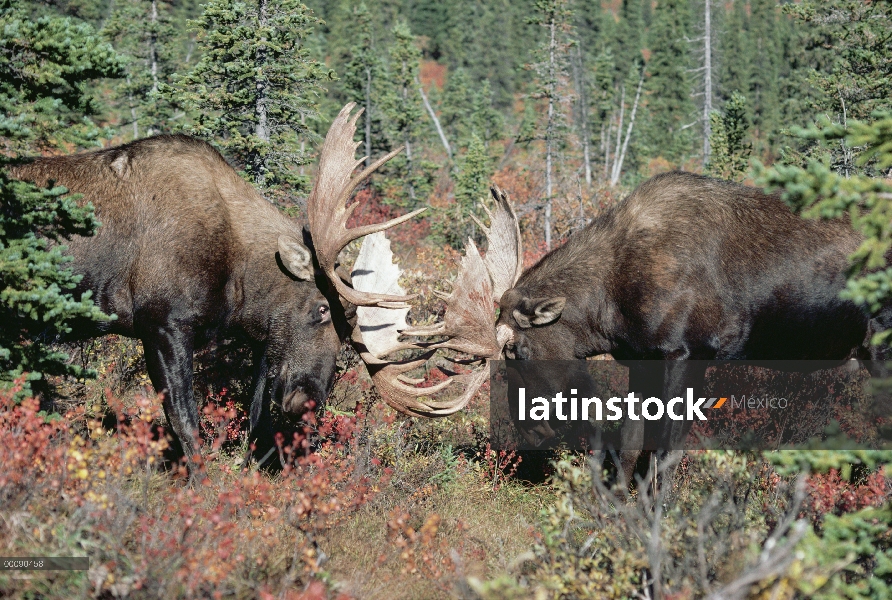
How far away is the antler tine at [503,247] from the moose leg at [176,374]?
3048 millimetres

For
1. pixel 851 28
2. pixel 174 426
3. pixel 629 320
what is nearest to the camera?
pixel 174 426

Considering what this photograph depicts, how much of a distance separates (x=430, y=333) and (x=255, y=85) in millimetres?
6086

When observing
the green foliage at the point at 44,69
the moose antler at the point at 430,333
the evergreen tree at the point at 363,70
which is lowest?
the moose antler at the point at 430,333

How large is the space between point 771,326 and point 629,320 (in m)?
1.31

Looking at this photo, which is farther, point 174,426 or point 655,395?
point 655,395

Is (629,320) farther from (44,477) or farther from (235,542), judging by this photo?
(44,477)

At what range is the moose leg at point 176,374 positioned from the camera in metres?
6.80

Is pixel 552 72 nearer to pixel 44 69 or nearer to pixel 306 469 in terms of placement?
pixel 306 469

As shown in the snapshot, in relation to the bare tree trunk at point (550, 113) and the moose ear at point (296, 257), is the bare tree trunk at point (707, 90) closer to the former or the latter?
the bare tree trunk at point (550, 113)

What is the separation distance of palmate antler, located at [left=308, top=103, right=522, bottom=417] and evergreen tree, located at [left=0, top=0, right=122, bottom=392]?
6.81 feet

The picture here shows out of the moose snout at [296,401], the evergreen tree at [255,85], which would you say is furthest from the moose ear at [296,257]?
the evergreen tree at [255,85]

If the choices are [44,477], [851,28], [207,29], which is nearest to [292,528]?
[44,477]

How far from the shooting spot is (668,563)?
443 centimetres

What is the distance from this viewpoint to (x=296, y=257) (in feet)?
23.7
